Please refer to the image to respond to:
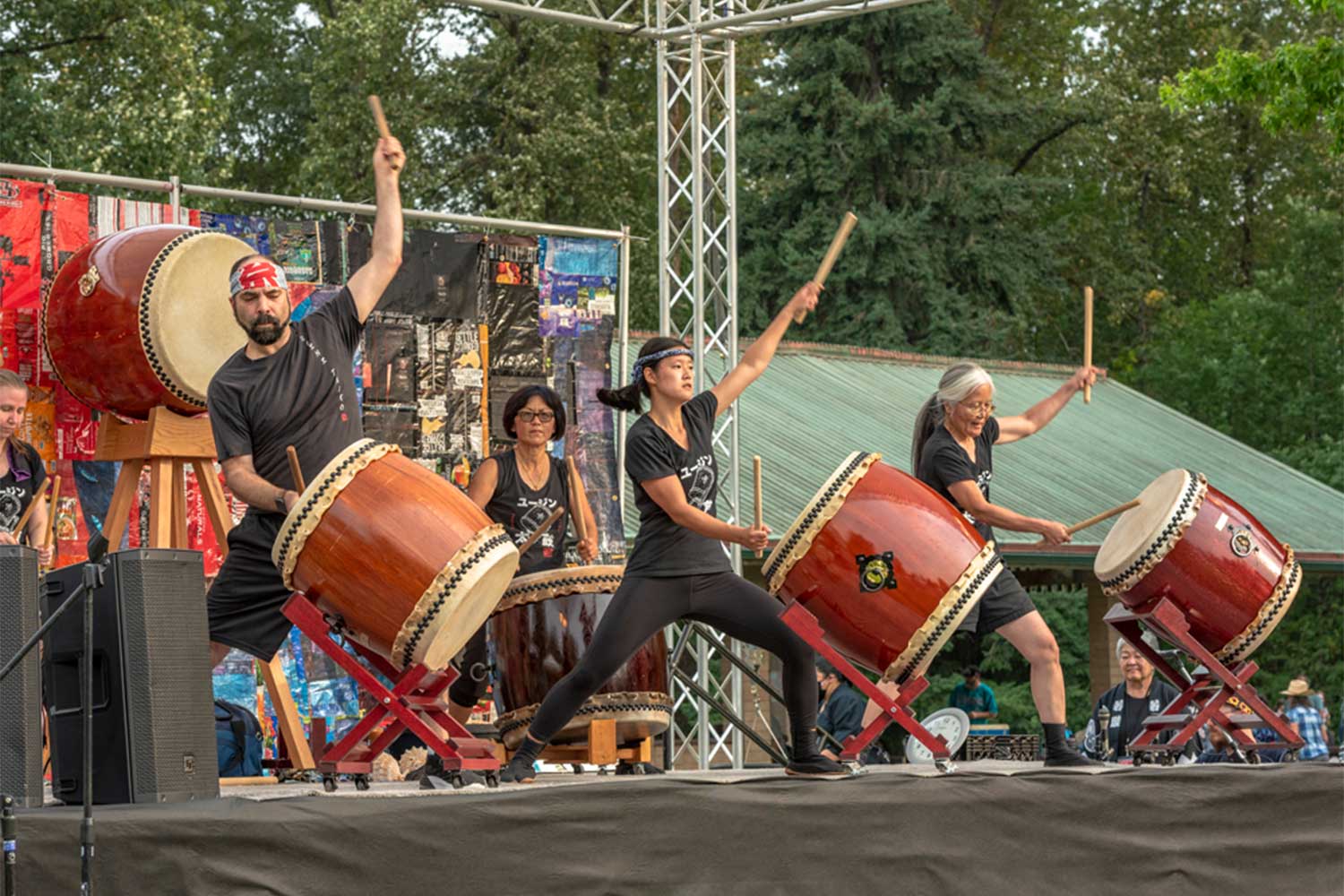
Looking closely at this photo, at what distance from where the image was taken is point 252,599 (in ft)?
22.1

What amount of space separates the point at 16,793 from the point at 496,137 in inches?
942

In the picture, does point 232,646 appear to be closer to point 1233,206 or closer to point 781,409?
point 781,409

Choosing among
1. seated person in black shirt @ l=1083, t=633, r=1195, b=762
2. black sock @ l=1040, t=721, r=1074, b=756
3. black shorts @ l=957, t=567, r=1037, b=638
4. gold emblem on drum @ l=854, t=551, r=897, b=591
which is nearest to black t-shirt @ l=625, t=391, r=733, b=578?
gold emblem on drum @ l=854, t=551, r=897, b=591

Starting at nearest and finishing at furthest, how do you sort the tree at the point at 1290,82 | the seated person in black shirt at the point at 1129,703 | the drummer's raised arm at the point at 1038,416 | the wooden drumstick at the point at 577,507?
the wooden drumstick at the point at 577,507 → the drummer's raised arm at the point at 1038,416 → the seated person in black shirt at the point at 1129,703 → the tree at the point at 1290,82

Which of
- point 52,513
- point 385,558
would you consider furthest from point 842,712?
point 385,558

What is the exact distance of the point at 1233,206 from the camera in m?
36.4

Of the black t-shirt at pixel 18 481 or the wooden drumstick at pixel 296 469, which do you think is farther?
the black t-shirt at pixel 18 481

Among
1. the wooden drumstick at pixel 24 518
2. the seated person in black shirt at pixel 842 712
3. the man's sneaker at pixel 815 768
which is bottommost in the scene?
the seated person in black shirt at pixel 842 712

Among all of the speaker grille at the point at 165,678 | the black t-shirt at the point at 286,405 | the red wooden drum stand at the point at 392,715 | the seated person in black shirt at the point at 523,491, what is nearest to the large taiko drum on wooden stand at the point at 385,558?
the red wooden drum stand at the point at 392,715

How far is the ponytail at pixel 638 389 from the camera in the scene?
23.0ft

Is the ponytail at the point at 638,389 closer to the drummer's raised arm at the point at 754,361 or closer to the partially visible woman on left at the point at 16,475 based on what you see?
the drummer's raised arm at the point at 754,361

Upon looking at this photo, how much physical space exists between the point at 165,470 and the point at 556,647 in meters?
1.87

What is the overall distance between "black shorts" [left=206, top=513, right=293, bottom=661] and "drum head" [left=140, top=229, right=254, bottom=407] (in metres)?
1.46

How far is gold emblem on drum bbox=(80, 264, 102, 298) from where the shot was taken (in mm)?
8086
